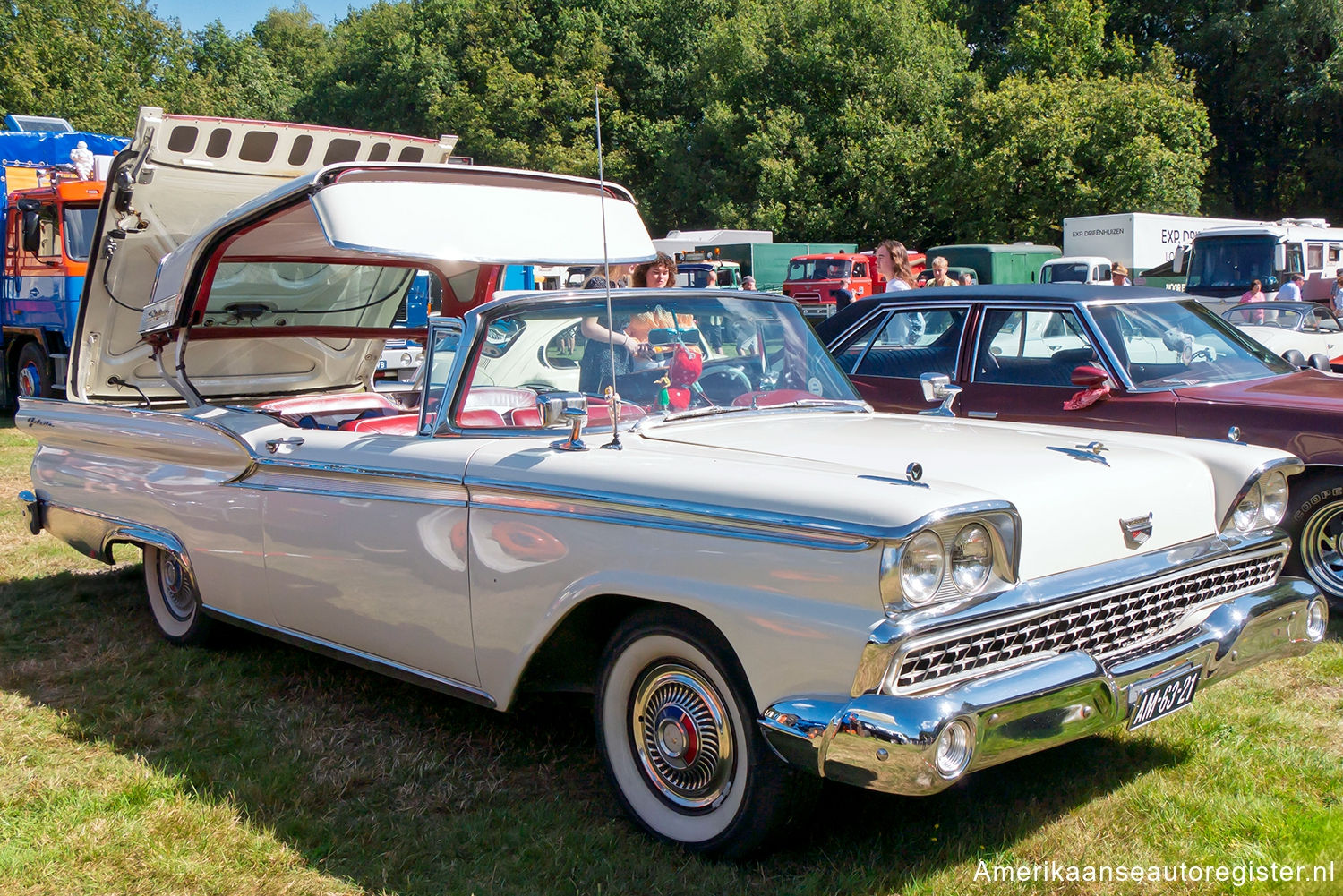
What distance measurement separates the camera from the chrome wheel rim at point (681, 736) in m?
2.81

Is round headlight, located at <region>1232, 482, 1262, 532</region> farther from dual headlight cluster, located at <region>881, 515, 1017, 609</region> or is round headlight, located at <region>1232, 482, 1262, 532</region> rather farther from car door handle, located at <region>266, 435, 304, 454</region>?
car door handle, located at <region>266, 435, 304, 454</region>

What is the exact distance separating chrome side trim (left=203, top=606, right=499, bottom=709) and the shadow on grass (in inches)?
7.4

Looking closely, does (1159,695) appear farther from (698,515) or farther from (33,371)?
(33,371)

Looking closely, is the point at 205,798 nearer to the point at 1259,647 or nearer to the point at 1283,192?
the point at 1259,647

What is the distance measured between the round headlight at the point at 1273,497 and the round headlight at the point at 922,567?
4.75 ft

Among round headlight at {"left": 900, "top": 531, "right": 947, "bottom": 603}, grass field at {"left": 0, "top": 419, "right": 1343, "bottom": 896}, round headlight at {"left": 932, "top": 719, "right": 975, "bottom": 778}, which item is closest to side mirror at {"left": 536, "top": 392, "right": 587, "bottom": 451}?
grass field at {"left": 0, "top": 419, "right": 1343, "bottom": 896}

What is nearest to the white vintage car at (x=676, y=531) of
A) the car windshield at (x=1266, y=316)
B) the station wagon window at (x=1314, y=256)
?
the car windshield at (x=1266, y=316)

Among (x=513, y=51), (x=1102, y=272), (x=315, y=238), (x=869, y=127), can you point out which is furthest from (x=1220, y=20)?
(x=315, y=238)

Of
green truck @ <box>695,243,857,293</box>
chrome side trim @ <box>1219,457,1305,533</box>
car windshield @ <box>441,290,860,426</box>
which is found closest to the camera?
chrome side trim @ <box>1219,457,1305,533</box>

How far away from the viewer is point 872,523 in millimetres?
2426

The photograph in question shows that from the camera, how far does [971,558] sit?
2.60 meters

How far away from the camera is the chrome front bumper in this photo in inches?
93.0

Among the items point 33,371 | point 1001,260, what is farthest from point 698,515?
point 1001,260

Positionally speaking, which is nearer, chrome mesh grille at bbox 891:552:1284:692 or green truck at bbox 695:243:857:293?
chrome mesh grille at bbox 891:552:1284:692
